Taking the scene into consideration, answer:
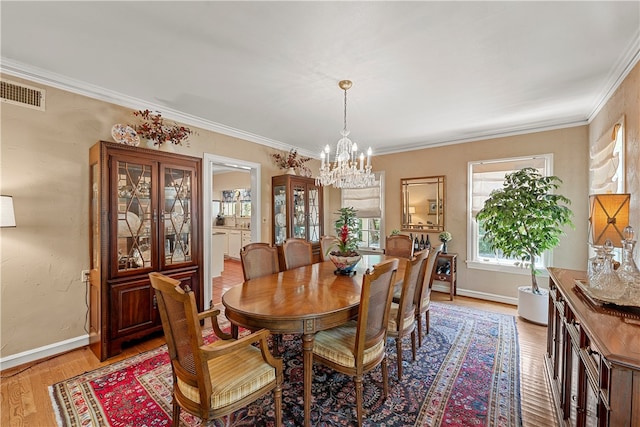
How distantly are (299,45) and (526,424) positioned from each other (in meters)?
3.08

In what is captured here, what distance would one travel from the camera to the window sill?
3.85m

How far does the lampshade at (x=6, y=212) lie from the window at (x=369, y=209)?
4.85 m

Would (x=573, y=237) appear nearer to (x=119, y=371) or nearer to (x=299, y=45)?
(x=299, y=45)

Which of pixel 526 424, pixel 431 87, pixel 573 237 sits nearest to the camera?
pixel 526 424

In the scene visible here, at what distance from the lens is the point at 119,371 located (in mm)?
2336

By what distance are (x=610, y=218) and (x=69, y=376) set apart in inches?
167

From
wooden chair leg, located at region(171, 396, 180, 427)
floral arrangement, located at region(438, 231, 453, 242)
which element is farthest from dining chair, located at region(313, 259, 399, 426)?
floral arrangement, located at region(438, 231, 453, 242)

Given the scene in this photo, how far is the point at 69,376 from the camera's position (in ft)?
7.47

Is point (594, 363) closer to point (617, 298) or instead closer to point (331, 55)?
point (617, 298)

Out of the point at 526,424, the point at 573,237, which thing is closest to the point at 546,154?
the point at 573,237

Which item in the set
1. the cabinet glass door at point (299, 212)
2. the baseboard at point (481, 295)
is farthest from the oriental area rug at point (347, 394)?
→ the cabinet glass door at point (299, 212)

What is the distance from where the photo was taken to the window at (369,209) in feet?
17.8

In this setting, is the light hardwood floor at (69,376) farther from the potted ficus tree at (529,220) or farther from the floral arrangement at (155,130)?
the floral arrangement at (155,130)

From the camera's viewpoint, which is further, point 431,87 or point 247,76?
point 431,87
